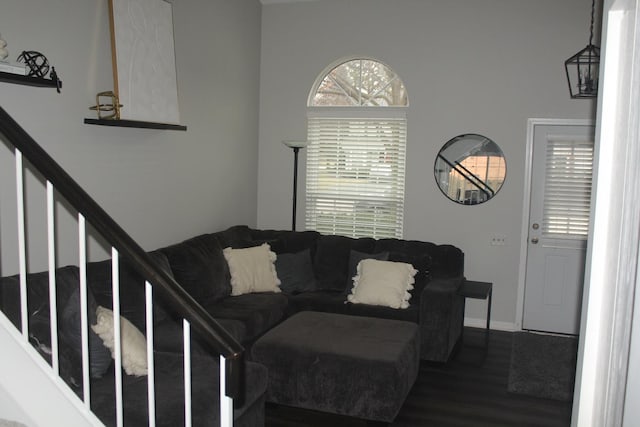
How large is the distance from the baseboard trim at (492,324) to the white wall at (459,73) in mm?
19

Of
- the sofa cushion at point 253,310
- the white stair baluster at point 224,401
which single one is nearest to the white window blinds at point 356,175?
the sofa cushion at point 253,310

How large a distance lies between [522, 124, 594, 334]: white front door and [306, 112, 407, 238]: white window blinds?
1.31m

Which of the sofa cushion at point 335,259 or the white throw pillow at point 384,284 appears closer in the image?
the white throw pillow at point 384,284

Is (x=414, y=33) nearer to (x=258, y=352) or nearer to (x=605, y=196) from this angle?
(x=258, y=352)

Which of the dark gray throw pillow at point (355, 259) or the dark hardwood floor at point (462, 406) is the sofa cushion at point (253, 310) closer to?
the dark gray throw pillow at point (355, 259)

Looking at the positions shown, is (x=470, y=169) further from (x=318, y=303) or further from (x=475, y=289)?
(x=318, y=303)

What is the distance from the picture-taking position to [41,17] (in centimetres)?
359

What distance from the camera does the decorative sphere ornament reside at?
340 centimetres

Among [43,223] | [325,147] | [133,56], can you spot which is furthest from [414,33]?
[43,223]

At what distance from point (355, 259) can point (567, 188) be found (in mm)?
2129

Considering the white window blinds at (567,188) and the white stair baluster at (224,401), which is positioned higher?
the white window blinds at (567,188)

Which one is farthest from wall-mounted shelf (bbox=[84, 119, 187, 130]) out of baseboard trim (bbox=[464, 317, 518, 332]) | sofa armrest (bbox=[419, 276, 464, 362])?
baseboard trim (bbox=[464, 317, 518, 332])

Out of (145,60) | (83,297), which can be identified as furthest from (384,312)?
(83,297)

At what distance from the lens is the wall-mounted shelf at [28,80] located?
3164 mm
